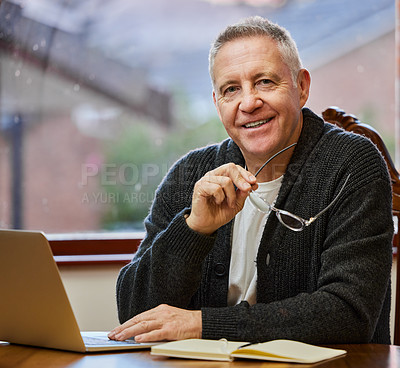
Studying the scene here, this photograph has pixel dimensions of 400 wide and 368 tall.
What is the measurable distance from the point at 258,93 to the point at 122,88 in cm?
132

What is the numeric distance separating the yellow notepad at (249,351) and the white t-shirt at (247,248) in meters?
0.49

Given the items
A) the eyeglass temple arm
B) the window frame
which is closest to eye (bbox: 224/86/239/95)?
the eyeglass temple arm

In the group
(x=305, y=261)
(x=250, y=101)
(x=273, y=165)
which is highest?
(x=250, y=101)

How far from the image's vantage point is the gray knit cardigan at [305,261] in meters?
1.26

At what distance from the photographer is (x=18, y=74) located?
2.70 m

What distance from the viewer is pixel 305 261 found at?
155 cm

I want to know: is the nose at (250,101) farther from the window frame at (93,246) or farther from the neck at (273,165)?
the window frame at (93,246)

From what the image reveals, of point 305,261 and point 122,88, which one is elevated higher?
point 122,88

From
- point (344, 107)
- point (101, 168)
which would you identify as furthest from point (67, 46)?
point (344, 107)

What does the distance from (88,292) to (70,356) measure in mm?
1491

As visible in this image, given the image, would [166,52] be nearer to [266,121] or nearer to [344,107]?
[344,107]

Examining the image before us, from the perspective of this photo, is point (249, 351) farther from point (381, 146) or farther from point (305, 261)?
point (381, 146)

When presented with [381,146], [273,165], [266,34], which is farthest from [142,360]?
[381,146]

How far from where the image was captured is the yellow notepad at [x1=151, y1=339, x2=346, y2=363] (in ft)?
3.33
